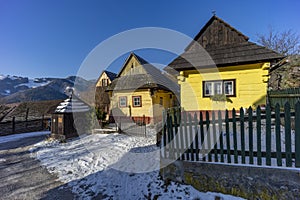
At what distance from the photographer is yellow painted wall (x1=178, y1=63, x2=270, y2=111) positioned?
794 cm

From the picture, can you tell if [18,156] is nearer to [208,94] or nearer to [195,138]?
[195,138]

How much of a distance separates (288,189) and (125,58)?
16774 millimetres

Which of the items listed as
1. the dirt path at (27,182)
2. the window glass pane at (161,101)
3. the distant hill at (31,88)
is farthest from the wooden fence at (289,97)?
the distant hill at (31,88)

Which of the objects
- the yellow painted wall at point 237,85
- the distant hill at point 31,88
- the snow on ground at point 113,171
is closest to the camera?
the snow on ground at point 113,171

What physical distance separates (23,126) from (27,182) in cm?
932

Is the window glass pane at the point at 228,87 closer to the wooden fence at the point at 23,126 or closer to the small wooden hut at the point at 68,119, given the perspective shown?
the small wooden hut at the point at 68,119

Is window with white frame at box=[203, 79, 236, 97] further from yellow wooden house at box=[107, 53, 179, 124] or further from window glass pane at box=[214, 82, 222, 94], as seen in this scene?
yellow wooden house at box=[107, 53, 179, 124]

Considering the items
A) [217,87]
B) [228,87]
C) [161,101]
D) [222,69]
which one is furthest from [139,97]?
[228,87]

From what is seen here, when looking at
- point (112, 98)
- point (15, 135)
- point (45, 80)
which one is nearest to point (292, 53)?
point (112, 98)

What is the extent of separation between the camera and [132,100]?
13.7 metres

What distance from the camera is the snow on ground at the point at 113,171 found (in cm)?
332

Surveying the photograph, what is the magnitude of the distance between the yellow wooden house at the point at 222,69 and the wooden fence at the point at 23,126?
11.7 meters

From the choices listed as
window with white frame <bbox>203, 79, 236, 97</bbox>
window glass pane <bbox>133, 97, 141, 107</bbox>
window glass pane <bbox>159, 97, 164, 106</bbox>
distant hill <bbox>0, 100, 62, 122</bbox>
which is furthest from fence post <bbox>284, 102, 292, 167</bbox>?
distant hill <bbox>0, 100, 62, 122</bbox>

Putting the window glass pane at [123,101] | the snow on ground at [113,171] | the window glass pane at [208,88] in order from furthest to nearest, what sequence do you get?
the window glass pane at [123,101] → the window glass pane at [208,88] → the snow on ground at [113,171]
